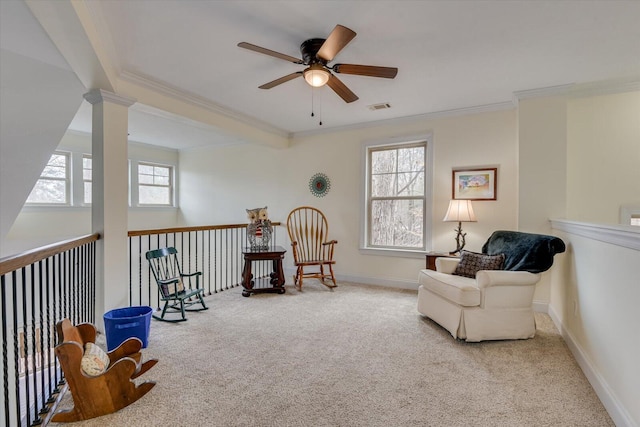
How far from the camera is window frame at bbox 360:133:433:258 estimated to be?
4.23 metres

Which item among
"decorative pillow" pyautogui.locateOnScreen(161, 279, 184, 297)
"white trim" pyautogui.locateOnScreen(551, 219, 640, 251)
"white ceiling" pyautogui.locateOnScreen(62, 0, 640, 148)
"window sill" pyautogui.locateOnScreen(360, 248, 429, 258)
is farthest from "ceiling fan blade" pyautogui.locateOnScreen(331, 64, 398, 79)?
"window sill" pyautogui.locateOnScreen(360, 248, 429, 258)

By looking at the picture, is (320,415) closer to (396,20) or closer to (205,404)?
(205,404)

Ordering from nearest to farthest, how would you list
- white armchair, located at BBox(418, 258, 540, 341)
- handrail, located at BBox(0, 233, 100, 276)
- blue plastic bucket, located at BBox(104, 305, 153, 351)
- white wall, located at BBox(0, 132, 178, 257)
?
handrail, located at BBox(0, 233, 100, 276), blue plastic bucket, located at BBox(104, 305, 153, 351), white armchair, located at BBox(418, 258, 540, 341), white wall, located at BBox(0, 132, 178, 257)

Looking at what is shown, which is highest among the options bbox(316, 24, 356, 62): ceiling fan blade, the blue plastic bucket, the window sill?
bbox(316, 24, 356, 62): ceiling fan blade

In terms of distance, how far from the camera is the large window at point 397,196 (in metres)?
4.41

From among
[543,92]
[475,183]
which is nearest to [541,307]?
[475,183]

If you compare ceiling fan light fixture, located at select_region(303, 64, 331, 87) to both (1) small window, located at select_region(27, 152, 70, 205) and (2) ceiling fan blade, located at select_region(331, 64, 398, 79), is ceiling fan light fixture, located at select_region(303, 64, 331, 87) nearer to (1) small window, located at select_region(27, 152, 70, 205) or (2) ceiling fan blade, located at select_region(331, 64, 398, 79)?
(2) ceiling fan blade, located at select_region(331, 64, 398, 79)

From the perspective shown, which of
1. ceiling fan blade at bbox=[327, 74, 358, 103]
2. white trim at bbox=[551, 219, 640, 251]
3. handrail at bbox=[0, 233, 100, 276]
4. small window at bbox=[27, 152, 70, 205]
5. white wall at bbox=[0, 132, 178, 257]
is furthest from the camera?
small window at bbox=[27, 152, 70, 205]

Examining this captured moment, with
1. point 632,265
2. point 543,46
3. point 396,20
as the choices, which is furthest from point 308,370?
point 543,46

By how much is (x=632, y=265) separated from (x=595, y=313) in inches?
26.5

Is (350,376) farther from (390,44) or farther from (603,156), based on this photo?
(603,156)

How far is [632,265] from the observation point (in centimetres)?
163

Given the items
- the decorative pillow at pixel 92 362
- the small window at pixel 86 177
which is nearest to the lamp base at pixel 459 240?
the decorative pillow at pixel 92 362

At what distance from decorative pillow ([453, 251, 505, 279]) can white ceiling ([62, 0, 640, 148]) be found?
5.76 ft
